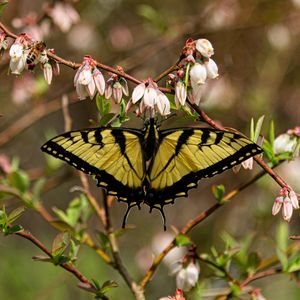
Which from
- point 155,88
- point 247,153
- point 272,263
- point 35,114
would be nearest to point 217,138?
point 247,153

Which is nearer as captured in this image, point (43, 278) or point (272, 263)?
point (272, 263)

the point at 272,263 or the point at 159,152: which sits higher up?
the point at 159,152

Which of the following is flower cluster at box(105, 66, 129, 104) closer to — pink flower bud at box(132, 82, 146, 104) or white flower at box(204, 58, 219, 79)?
pink flower bud at box(132, 82, 146, 104)

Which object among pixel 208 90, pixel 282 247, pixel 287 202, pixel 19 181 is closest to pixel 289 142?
pixel 287 202

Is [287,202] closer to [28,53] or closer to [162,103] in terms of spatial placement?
[162,103]

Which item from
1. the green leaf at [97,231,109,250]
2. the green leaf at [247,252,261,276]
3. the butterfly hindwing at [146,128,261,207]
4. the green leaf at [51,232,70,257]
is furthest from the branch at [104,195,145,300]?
the green leaf at [247,252,261,276]

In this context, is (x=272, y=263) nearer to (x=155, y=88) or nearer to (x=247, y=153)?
(x=247, y=153)

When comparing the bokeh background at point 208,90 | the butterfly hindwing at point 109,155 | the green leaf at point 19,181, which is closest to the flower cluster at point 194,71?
the butterfly hindwing at point 109,155
